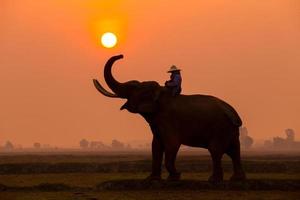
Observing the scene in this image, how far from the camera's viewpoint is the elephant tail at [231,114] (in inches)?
802

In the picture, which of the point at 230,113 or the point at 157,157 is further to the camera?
the point at 157,157

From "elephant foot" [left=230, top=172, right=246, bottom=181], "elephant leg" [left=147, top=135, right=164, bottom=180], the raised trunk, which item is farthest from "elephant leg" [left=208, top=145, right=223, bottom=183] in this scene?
the raised trunk

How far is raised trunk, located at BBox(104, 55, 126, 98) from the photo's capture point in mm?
20403

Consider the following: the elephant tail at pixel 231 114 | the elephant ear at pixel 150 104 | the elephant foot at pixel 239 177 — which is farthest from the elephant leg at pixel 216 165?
the elephant ear at pixel 150 104

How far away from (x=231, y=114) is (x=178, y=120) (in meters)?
2.04

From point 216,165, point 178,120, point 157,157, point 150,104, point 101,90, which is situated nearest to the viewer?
point 216,165

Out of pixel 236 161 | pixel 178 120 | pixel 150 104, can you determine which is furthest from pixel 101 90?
pixel 236 161

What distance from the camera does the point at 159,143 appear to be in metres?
20.6

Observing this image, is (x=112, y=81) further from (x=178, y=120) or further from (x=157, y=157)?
(x=157, y=157)

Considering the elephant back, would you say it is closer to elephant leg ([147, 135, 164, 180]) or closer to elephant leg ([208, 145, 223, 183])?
elephant leg ([208, 145, 223, 183])

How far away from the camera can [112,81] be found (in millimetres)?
20672

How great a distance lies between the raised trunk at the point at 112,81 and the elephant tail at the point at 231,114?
152 inches

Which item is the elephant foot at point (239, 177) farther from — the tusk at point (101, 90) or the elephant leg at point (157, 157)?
the tusk at point (101, 90)

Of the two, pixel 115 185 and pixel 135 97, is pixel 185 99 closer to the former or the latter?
pixel 135 97
